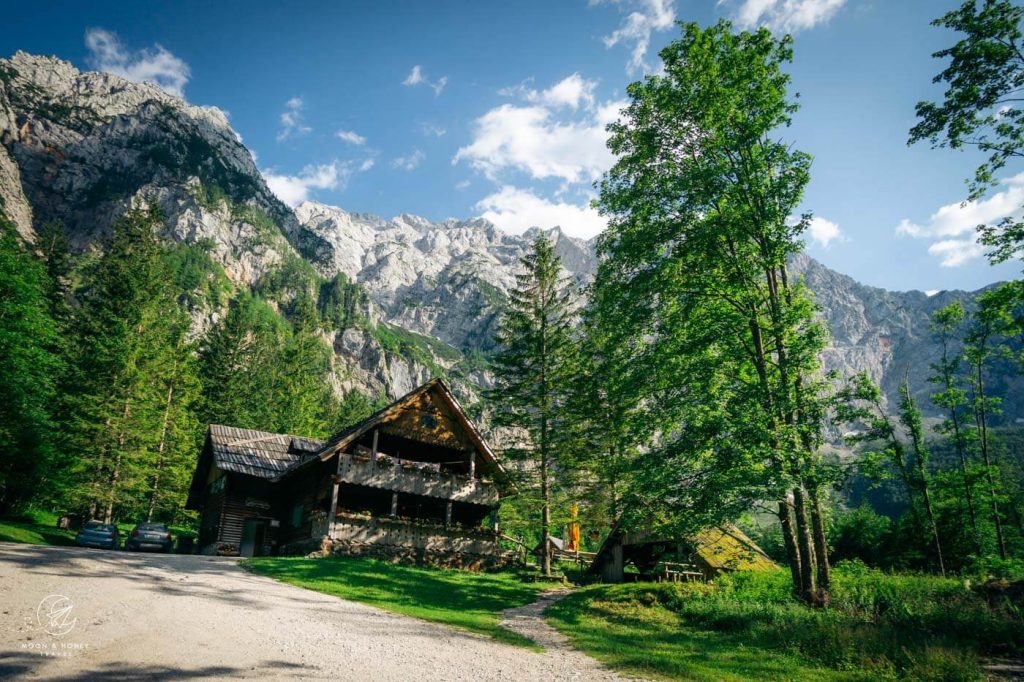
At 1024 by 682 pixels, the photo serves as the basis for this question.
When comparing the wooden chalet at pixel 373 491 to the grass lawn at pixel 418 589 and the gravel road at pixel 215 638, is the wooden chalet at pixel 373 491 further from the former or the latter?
the gravel road at pixel 215 638

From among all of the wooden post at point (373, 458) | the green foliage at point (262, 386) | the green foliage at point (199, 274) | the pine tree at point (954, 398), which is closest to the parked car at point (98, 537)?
the wooden post at point (373, 458)

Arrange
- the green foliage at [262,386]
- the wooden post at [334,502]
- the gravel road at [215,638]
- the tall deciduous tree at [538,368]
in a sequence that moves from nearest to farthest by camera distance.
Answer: the gravel road at [215,638] < the wooden post at [334,502] < the tall deciduous tree at [538,368] < the green foliage at [262,386]

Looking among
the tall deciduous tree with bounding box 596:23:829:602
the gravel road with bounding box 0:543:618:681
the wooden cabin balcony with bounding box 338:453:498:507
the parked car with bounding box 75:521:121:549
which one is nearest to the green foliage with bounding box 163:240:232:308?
the parked car with bounding box 75:521:121:549

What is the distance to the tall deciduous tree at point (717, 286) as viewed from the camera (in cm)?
1462

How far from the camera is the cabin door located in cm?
3102

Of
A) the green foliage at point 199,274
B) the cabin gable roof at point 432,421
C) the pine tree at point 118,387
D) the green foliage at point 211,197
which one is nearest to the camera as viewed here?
the cabin gable roof at point 432,421

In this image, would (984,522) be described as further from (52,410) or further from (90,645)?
(52,410)

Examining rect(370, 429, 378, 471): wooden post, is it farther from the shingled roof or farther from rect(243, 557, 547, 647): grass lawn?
rect(243, 557, 547, 647): grass lawn

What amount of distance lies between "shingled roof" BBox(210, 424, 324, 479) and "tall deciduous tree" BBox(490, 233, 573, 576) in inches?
500

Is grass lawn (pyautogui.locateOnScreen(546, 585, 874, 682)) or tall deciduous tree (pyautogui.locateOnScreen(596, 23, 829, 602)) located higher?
tall deciduous tree (pyautogui.locateOnScreen(596, 23, 829, 602))

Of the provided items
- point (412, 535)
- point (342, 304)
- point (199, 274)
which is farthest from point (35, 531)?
point (342, 304)

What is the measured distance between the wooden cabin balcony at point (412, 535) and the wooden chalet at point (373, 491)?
50 mm

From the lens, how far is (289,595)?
14.2 meters

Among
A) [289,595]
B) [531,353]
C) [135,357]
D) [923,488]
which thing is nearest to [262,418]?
[135,357]
